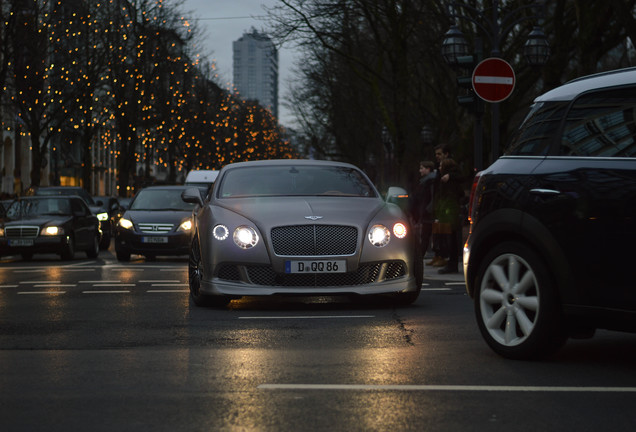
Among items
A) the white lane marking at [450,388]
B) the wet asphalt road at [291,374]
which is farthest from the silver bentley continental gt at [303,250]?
the white lane marking at [450,388]

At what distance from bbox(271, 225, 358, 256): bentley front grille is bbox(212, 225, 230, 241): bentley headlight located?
471 millimetres

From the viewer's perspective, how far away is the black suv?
669 centimetres

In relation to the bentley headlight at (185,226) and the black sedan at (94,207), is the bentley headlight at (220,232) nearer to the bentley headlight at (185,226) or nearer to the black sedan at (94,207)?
the bentley headlight at (185,226)

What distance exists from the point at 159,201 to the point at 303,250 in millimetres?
13876

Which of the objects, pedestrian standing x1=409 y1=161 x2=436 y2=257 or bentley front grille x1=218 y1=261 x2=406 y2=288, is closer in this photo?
bentley front grille x1=218 y1=261 x2=406 y2=288

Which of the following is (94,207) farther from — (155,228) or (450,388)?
(450,388)

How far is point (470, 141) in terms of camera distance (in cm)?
3180

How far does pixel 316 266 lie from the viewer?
1047 centimetres

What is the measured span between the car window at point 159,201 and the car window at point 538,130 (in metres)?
16.7

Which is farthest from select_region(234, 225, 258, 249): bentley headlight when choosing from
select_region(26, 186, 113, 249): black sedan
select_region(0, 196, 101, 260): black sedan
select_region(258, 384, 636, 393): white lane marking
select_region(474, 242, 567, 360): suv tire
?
select_region(26, 186, 113, 249): black sedan

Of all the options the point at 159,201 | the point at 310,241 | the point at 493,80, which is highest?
the point at 493,80

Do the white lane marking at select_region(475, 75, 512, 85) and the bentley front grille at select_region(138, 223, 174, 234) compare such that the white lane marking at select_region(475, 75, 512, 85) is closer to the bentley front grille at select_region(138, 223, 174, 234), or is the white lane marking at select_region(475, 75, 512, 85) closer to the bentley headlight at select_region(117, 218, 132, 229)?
the bentley front grille at select_region(138, 223, 174, 234)

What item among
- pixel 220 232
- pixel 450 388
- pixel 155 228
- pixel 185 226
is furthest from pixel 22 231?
pixel 450 388

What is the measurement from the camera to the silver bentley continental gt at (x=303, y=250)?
10500 millimetres
